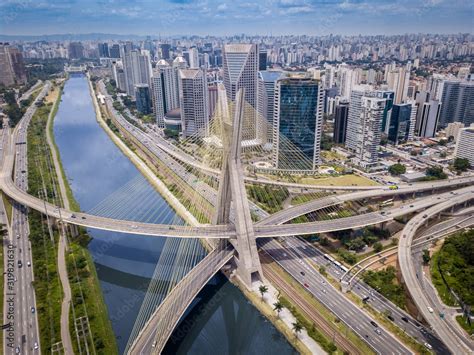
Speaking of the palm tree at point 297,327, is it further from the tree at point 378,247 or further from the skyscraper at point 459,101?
the skyscraper at point 459,101

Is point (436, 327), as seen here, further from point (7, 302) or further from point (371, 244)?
point (7, 302)

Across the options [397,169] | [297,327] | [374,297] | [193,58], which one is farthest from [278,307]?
[193,58]

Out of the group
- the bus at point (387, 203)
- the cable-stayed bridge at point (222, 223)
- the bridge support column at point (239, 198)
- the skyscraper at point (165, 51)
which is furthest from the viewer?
the skyscraper at point (165, 51)

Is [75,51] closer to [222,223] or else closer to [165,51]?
[165,51]

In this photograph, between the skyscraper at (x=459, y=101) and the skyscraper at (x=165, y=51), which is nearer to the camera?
the skyscraper at (x=459, y=101)

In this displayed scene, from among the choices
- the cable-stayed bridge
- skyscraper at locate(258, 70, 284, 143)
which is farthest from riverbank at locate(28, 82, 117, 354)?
skyscraper at locate(258, 70, 284, 143)

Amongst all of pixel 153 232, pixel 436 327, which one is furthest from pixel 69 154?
pixel 436 327

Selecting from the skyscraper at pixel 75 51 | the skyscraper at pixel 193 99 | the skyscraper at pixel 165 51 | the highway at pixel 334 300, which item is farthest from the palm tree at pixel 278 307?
the skyscraper at pixel 75 51
